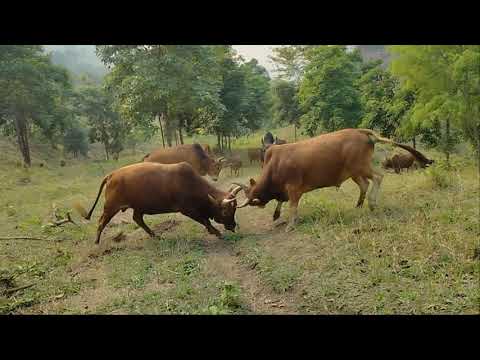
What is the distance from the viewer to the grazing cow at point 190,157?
47.2 ft

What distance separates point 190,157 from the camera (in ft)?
50.1

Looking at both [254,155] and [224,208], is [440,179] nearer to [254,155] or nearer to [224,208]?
[224,208]

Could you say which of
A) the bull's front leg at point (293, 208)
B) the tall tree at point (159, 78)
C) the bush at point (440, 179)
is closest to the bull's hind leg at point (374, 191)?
the bull's front leg at point (293, 208)

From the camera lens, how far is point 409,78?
11.9m

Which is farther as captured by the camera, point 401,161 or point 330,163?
point 401,161

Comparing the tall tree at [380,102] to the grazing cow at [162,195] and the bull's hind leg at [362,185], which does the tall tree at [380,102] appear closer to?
the bull's hind leg at [362,185]

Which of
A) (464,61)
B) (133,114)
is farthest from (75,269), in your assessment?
(133,114)

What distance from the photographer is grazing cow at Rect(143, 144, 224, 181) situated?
47.2 ft

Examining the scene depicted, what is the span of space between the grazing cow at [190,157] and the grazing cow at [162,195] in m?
5.53

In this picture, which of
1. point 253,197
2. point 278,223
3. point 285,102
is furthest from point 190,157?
point 285,102

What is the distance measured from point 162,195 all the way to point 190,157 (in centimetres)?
681

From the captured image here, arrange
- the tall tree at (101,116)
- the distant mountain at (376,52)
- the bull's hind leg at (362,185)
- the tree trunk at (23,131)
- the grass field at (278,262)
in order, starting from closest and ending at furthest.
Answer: the grass field at (278,262), the bull's hind leg at (362,185), the distant mountain at (376,52), the tree trunk at (23,131), the tall tree at (101,116)

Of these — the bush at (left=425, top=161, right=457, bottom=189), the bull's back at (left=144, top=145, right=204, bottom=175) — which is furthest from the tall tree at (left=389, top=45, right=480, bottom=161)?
the bull's back at (left=144, top=145, right=204, bottom=175)

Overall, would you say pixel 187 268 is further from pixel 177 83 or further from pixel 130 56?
pixel 130 56
